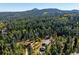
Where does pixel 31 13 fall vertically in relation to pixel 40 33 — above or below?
above

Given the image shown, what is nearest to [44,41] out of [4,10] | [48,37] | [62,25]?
[48,37]

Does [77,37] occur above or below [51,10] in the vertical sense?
below

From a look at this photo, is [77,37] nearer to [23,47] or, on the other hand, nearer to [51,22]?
[51,22]

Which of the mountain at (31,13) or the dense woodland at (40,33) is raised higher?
the mountain at (31,13)

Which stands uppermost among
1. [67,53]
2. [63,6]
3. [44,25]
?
[63,6]

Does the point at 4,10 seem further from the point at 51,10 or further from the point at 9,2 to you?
the point at 51,10

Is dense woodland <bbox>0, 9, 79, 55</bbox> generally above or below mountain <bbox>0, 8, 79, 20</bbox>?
below
